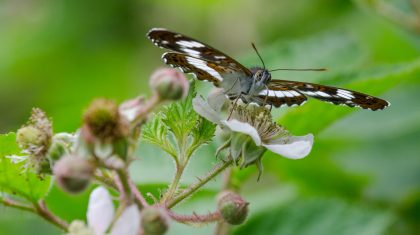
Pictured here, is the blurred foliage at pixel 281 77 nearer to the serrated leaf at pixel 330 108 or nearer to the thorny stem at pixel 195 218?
the serrated leaf at pixel 330 108

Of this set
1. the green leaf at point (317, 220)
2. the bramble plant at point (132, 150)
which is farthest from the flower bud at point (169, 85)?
the green leaf at point (317, 220)

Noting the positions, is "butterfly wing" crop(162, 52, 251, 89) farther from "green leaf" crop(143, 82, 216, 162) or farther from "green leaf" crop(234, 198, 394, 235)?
"green leaf" crop(234, 198, 394, 235)

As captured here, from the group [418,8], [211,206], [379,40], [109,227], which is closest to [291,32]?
[379,40]

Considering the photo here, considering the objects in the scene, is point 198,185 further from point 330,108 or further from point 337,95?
point 330,108

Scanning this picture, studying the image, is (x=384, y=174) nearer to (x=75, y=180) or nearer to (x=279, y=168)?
(x=279, y=168)

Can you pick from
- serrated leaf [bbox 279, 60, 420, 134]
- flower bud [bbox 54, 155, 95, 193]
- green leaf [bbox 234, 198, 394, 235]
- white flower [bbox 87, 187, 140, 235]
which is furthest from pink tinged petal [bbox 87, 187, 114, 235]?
green leaf [bbox 234, 198, 394, 235]

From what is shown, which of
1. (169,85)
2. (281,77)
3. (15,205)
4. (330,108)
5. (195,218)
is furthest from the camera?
(281,77)

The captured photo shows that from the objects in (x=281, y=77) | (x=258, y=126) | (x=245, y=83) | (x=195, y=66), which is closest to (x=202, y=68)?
(x=195, y=66)
